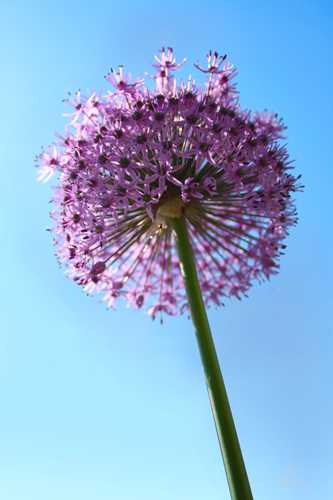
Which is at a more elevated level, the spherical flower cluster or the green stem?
the spherical flower cluster

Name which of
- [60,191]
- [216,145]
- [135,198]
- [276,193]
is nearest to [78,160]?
[60,191]

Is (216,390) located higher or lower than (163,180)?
lower

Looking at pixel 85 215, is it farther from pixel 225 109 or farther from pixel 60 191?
pixel 225 109

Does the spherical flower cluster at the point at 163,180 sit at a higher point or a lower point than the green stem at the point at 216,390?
higher
